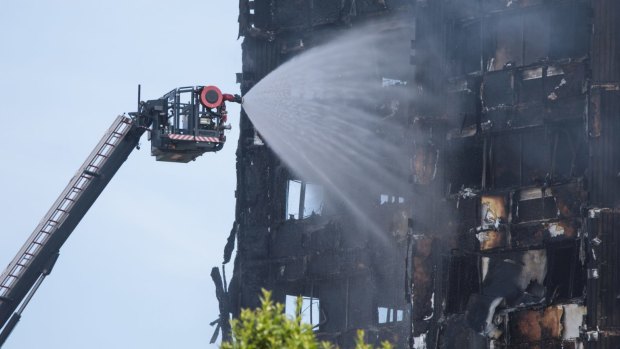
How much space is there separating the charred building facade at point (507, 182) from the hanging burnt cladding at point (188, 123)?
7.44 metres

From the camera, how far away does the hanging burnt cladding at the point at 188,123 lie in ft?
134

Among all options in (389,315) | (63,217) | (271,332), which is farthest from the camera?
(389,315)

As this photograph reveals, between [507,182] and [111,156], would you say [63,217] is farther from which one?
[507,182]

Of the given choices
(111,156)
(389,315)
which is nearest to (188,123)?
(111,156)

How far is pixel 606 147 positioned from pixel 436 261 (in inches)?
227

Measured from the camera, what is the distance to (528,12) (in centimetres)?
4506

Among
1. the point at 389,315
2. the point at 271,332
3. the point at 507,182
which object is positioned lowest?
the point at 271,332

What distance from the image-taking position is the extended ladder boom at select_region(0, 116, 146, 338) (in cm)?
4019

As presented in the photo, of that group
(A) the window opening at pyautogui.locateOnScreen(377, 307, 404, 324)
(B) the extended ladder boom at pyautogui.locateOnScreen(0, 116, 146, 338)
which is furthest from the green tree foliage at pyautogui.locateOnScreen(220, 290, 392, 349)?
(A) the window opening at pyautogui.locateOnScreen(377, 307, 404, 324)

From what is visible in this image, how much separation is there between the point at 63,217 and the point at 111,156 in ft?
6.27

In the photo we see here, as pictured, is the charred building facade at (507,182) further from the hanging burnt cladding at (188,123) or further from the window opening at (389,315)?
the hanging burnt cladding at (188,123)

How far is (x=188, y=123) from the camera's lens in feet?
135

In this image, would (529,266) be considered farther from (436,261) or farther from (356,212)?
(356,212)

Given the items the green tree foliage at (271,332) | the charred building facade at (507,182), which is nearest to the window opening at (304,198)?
the charred building facade at (507,182)
